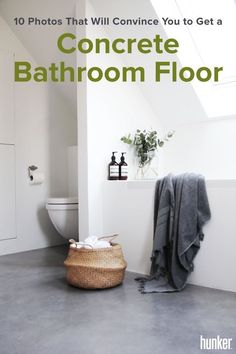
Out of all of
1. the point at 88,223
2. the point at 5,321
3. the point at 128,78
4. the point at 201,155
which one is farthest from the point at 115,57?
the point at 5,321

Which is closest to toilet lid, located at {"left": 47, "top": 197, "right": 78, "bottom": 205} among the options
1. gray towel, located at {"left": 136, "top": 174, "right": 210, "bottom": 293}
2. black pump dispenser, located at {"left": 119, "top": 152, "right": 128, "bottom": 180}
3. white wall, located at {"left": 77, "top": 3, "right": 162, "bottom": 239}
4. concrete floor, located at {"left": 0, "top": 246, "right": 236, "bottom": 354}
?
white wall, located at {"left": 77, "top": 3, "right": 162, "bottom": 239}

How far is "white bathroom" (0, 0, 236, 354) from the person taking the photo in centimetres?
158

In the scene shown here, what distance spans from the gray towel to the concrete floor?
4.5 inches

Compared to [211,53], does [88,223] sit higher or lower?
lower

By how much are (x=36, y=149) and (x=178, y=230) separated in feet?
6.10

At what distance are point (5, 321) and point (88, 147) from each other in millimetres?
1319

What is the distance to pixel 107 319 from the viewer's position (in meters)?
1.61

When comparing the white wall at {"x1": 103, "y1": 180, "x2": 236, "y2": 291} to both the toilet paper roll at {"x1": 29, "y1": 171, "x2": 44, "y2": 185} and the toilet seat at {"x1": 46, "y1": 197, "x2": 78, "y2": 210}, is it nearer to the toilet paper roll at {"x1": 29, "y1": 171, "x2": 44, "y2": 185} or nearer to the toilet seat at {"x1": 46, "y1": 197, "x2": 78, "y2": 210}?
the toilet seat at {"x1": 46, "y1": 197, "x2": 78, "y2": 210}

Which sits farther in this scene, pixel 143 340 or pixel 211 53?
pixel 211 53

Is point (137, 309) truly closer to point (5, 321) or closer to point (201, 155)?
point (5, 321)

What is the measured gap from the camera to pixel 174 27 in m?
2.67

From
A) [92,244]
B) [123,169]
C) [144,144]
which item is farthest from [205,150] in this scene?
[92,244]

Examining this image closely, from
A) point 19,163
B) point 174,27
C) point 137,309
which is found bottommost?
point 137,309

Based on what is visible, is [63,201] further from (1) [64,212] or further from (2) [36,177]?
(2) [36,177]
